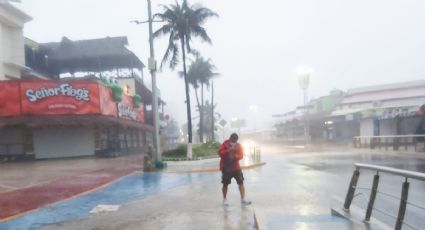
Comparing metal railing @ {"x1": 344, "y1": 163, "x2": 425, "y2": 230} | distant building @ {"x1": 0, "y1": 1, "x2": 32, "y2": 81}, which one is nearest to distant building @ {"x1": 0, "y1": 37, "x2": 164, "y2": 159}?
distant building @ {"x1": 0, "y1": 1, "x2": 32, "y2": 81}

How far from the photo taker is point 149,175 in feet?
62.0

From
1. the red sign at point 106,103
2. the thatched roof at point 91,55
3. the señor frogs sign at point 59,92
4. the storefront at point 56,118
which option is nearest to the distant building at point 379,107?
the red sign at point 106,103

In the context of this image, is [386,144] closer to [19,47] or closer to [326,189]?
[326,189]

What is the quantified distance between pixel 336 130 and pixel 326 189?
4886cm

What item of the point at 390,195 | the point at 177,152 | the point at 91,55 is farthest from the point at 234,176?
the point at 91,55

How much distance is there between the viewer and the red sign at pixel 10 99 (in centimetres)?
2886

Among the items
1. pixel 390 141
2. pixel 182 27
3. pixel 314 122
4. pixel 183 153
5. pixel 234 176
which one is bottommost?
pixel 390 141

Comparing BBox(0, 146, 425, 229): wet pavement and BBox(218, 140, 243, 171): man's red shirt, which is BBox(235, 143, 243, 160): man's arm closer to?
BBox(218, 140, 243, 171): man's red shirt

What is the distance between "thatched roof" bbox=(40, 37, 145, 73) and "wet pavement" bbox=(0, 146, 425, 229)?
31354 millimetres

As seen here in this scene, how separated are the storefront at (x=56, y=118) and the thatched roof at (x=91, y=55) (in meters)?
12.9

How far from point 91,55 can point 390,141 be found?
98.4 feet

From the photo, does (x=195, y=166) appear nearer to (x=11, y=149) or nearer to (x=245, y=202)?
(x=245, y=202)

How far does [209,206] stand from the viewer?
1061cm

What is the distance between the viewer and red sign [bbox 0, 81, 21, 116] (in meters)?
28.9
